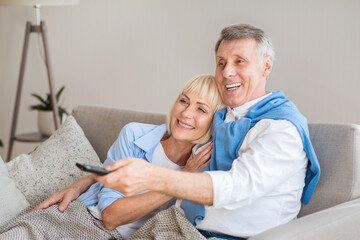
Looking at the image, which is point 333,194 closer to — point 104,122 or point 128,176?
point 128,176

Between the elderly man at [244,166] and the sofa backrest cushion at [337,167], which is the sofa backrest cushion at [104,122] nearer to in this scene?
the elderly man at [244,166]

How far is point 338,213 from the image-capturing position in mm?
1497

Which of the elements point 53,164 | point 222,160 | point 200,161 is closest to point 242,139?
point 222,160

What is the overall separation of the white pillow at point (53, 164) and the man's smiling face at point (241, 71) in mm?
787

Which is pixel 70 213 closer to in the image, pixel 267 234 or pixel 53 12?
pixel 267 234

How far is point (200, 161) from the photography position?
5.57 feet

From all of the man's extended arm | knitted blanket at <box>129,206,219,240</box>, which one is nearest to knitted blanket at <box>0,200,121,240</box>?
knitted blanket at <box>129,206,219,240</box>

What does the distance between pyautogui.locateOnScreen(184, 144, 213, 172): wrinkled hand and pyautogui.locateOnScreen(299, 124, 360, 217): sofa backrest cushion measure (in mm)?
393

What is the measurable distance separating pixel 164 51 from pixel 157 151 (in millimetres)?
1811

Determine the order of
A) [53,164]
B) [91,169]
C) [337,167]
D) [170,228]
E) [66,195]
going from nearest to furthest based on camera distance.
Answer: [91,169]
[170,228]
[337,167]
[66,195]
[53,164]

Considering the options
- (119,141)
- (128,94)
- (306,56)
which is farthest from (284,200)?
(128,94)

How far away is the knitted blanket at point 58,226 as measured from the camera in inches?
66.1

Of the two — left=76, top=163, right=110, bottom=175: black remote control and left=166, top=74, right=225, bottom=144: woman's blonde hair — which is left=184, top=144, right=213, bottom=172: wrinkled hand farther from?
left=76, top=163, right=110, bottom=175: black remote control

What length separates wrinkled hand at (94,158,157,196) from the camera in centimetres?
116
